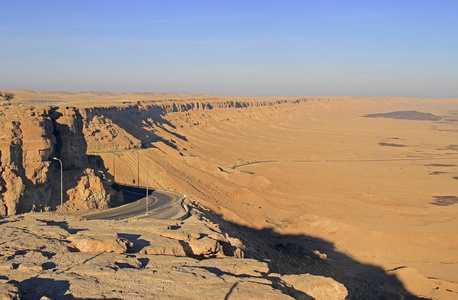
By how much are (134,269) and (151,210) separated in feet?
52.9

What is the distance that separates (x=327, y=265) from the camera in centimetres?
2844

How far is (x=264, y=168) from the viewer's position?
64.4 metres

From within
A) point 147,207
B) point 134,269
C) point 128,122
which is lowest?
point 147,207

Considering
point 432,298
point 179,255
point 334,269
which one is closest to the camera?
point 179,255

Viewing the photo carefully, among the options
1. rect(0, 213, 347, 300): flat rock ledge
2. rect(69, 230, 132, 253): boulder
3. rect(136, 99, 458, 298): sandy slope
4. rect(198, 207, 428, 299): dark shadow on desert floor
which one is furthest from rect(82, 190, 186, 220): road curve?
rect(69, 230, 132, 253): boulder

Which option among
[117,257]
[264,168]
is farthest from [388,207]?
[117,257]

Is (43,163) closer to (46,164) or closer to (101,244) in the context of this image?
(46,164)

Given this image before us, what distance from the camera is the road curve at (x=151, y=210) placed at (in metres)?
28.4

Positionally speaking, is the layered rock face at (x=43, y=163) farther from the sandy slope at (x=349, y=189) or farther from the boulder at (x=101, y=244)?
the sandy slope at (x=349, y=189)

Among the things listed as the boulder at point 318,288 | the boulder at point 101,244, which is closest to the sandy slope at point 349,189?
the boulder at point 318,288

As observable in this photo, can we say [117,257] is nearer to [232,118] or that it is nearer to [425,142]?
[425,142]

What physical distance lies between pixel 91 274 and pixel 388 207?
3585 cm

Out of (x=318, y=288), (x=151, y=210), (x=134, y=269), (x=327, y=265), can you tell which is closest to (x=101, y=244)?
(x=134, y=269)

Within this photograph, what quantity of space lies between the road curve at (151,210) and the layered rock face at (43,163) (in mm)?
1360
